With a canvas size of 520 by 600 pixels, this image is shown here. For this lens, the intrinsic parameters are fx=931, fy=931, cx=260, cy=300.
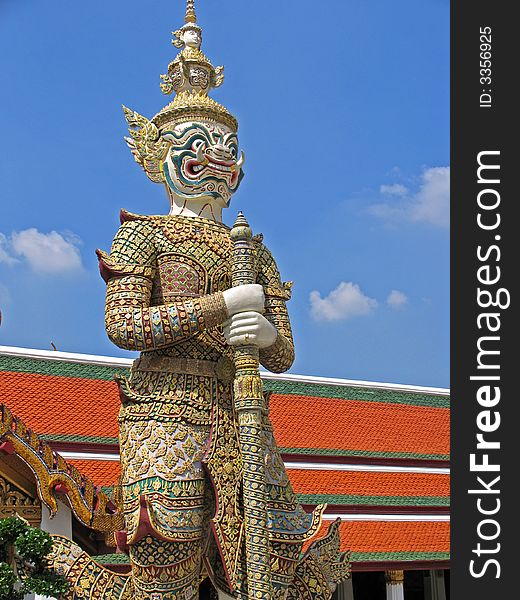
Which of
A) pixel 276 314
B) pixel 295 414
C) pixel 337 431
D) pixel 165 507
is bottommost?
pixel 165 507

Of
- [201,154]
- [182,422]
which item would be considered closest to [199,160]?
[201,154]

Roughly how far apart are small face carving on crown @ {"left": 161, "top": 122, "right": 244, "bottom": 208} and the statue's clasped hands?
770mm

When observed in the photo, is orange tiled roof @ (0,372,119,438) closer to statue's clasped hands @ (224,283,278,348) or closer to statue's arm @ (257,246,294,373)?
statue's arm @ (257,246,294,373)

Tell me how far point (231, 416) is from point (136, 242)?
1.03m

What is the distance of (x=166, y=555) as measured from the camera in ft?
14.9

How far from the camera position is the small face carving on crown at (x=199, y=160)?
5.10 m

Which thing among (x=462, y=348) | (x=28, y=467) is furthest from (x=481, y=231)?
(x=28, y=467)

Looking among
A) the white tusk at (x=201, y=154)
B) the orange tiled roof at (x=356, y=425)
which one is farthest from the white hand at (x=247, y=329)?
the orange tiled roof at (x=356, y=425)

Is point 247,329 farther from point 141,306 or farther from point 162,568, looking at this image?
point 162,568

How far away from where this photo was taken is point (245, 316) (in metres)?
4.62

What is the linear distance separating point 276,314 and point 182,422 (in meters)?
0.86

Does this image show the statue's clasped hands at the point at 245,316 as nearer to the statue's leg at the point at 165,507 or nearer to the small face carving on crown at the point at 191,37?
the statue's leg at the point at 165,507

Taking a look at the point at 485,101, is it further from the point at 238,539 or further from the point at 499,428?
the point at 238,539

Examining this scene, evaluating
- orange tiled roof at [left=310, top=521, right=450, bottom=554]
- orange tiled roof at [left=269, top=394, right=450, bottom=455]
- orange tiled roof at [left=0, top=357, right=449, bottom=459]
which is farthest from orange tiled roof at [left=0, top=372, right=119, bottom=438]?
orange tiled roof at [left=310, top=521, right=450, bottom=554]
